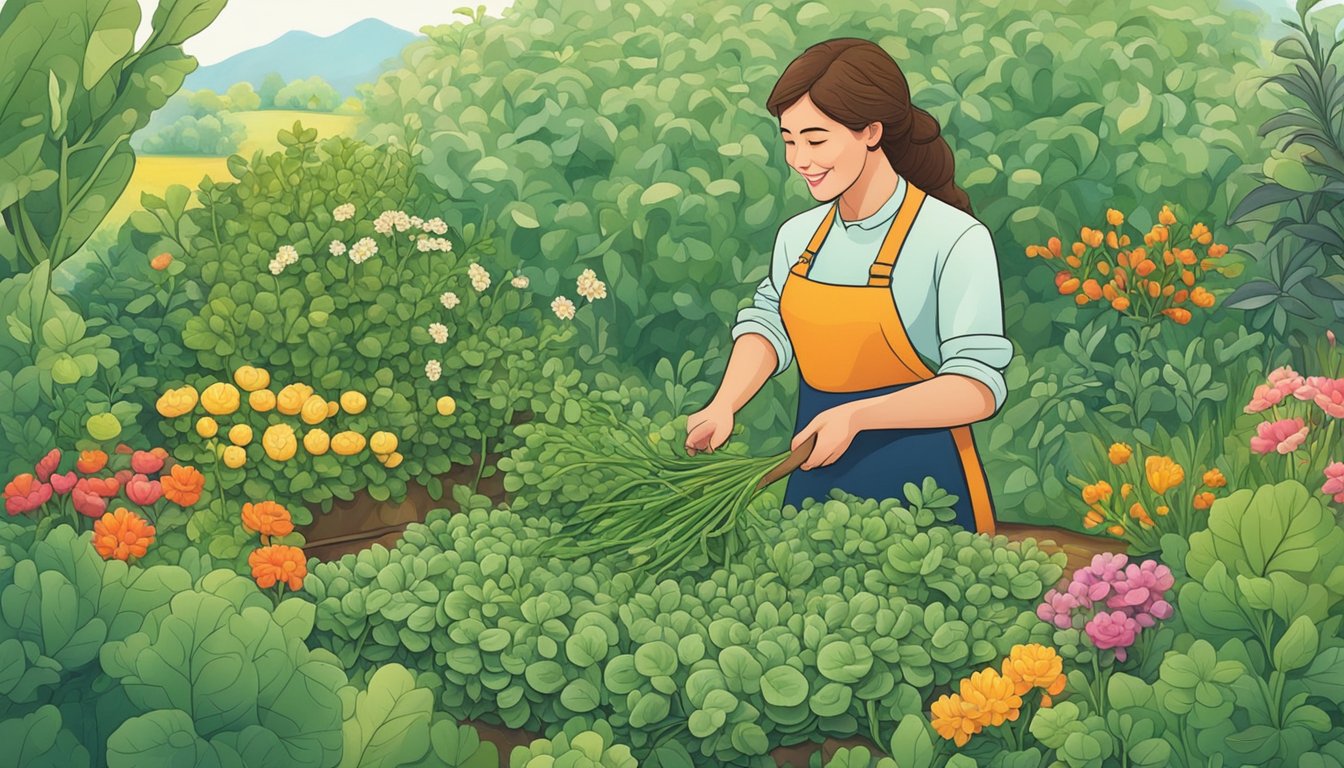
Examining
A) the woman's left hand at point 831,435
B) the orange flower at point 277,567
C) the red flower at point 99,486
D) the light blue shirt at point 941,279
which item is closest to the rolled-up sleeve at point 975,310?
Answer: the light blue shirt at point 941,279

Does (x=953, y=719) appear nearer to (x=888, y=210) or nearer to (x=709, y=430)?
(x=709, y=430)

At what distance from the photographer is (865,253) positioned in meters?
2.87

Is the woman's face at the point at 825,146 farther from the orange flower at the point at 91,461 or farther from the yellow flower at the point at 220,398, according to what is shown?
the orange flower at the point at 91,461

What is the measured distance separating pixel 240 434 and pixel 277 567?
0.35m

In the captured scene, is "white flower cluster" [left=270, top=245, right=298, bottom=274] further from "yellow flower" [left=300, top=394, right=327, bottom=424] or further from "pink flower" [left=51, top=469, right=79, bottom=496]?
"pink flower" [left=51, top=469, right=79, bottom=496]

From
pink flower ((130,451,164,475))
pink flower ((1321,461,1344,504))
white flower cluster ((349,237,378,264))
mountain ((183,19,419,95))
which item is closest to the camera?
pink flower ((1321,461,1344,504))

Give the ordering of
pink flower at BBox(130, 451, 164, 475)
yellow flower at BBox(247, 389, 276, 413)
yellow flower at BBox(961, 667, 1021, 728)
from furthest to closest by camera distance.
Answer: yellow flower at BBox(247, 389, 276, 413)
pink flower at BBox(130, 451, 164, 475)
yellow flower at BBox(961, 667, 1021, 728)

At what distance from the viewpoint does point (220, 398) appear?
297 cm

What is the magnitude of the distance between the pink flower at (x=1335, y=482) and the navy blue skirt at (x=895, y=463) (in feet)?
2.33

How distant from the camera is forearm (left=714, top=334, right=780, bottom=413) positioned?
3.01m

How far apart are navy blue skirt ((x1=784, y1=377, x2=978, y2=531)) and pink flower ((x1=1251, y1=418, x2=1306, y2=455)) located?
1.97ft

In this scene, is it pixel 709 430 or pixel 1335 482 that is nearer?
pixel 1335 482

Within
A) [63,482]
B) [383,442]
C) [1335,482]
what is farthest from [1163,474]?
[63,482]

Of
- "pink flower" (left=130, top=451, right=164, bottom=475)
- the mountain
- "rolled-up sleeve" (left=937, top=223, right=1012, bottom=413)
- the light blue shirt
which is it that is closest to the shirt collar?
the light blue shirt
